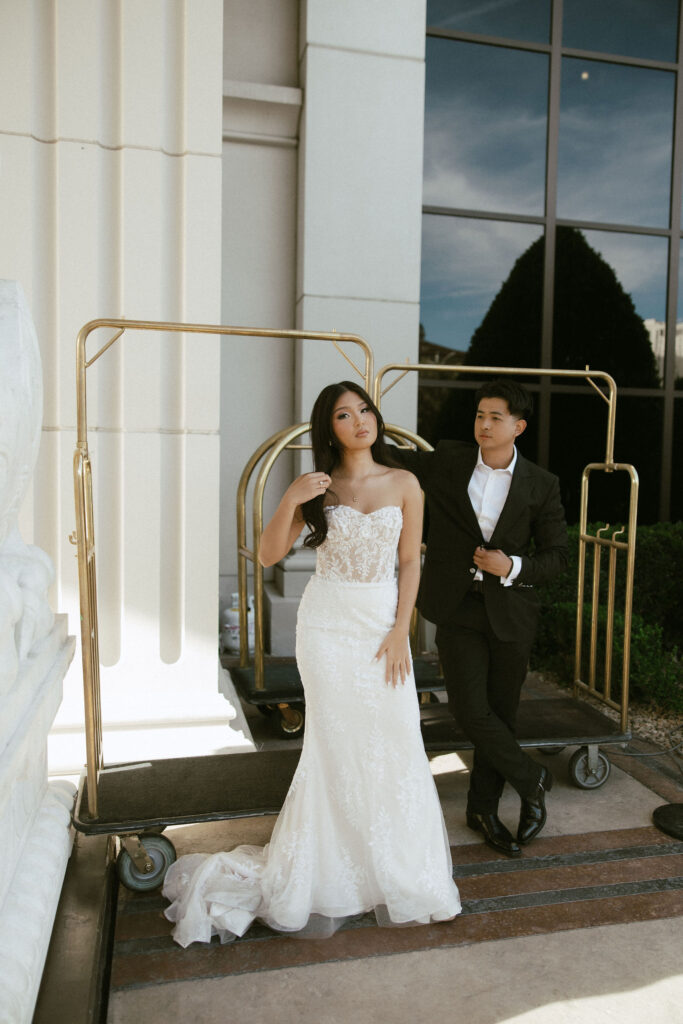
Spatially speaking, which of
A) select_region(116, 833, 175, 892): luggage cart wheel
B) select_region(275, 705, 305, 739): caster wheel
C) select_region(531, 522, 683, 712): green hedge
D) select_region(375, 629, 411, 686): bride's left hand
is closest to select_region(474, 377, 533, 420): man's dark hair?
select_region(375, 629, 411, 686): bride's left hand

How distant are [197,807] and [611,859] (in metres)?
1.84

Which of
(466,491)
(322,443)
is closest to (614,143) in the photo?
(466,491)

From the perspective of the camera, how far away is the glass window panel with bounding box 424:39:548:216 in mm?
7762

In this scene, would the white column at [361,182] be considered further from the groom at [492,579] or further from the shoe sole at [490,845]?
the shoe sole at [490,845]

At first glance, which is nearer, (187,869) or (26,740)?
(26,740)

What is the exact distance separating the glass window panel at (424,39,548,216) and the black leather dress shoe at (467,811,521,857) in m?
6.11

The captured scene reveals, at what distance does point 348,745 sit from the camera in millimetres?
3021

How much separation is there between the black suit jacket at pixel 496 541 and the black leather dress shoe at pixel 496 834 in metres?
0.86

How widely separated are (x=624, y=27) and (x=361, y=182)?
3.61m

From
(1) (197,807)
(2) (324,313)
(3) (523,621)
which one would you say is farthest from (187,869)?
(2) (324,313)

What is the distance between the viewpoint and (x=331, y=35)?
686 centimetres

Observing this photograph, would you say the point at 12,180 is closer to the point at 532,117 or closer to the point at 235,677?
the point at 235,677

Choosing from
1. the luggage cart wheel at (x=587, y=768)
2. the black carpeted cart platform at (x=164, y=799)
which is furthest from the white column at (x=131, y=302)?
the luggage cart wheel at (x=587, y=768)

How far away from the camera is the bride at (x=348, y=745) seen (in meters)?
2.94
